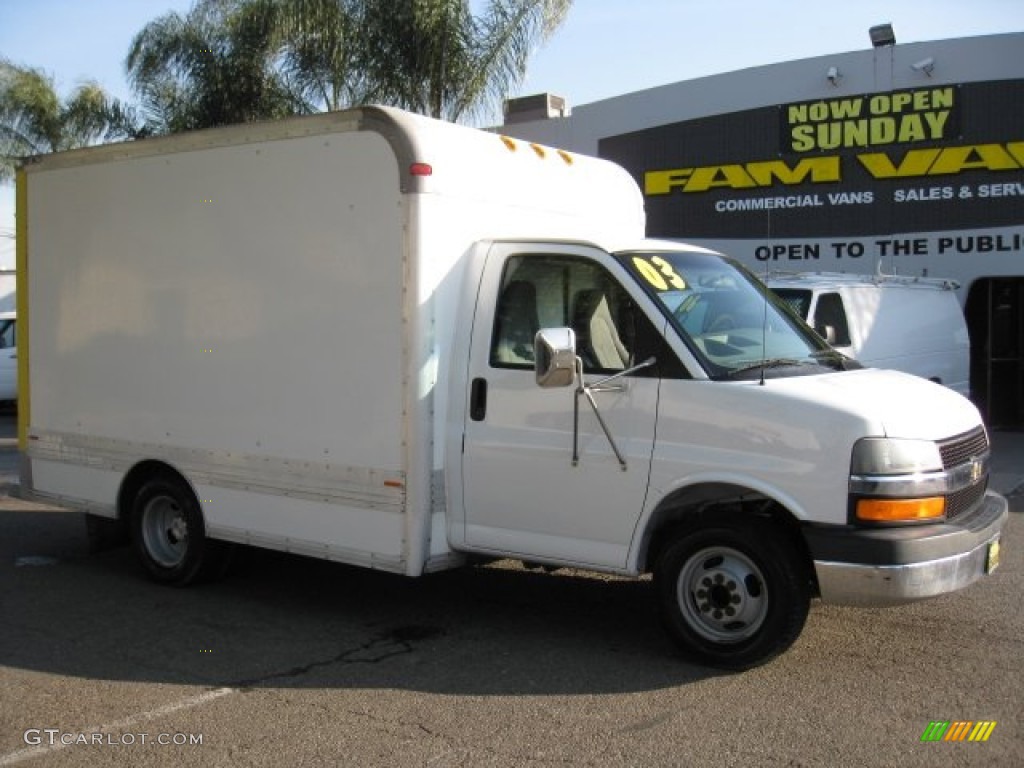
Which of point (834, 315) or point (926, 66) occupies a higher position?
point (926, 66)

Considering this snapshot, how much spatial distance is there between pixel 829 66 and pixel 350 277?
41.5 feet

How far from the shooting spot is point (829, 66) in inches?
656

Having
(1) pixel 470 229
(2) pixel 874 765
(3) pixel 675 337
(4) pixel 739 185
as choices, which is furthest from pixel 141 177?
(4) pixel 739 185

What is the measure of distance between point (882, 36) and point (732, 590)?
1332cm

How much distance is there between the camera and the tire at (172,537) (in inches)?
276

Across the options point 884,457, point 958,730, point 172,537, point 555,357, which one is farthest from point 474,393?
point 958,730

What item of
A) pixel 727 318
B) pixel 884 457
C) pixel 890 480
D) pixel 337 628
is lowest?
pixel 337 628

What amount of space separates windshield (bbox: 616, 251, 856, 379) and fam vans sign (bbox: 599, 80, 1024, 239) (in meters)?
9.78

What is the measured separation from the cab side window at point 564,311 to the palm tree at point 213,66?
12.9 meters

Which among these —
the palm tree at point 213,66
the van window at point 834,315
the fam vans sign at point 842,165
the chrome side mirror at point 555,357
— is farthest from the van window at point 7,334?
the chrome side mirror at point 555,357

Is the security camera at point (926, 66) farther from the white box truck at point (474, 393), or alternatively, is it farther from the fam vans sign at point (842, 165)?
the white box truck at point (474, 393)

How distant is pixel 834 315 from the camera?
11.5 metres

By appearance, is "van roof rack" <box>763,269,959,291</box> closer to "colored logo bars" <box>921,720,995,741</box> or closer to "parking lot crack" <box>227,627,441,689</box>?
"parking lot crack" <box>227,627,441,689</box>

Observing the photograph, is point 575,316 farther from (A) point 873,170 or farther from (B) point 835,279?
(A) point 873,170
